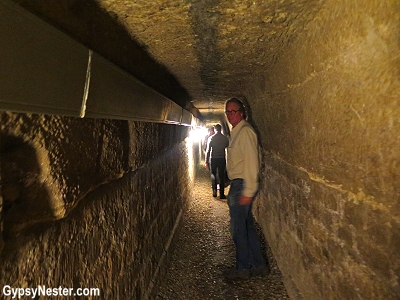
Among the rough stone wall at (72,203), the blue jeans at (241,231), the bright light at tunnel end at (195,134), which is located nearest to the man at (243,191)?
the blue jeans at (241,231)

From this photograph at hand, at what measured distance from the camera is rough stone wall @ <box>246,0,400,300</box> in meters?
0.82

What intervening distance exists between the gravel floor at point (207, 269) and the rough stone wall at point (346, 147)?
65 cm

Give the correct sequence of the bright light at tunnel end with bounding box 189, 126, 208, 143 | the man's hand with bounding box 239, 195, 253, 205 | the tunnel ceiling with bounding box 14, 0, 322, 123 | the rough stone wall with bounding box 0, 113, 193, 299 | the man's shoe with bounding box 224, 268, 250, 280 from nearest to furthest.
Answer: the rough stone wall with bounding box 0, 113, 193, 299 < the tunnel ceiling with bounding box 14, 0, 322, 123 < the man's hand with bounding box 239, 195, 253, 205 < the man's shoe with bounding box 224, 268, 250, 280 < the bright light at tunnel end with bounding box 189, 126, 208, 143

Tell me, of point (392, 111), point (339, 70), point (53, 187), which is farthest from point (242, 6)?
point (53, 187)

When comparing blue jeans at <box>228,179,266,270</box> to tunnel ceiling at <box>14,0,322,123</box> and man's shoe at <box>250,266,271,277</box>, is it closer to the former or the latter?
man's shoe at <box>250,266,271,277</box>

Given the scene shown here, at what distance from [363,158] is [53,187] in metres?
1.13

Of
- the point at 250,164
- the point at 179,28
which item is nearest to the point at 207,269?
the point at 250,164

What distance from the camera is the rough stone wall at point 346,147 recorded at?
32.4 inches

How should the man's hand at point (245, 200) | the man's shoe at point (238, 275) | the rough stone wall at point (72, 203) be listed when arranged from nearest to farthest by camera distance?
1. the rough stone wall at point (72, 203)
2. the man's hand at point (245, 200)
3. the man's shoe at point (238, 275)

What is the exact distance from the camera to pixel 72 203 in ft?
2.85

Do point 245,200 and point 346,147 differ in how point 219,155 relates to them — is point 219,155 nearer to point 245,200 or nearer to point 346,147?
point 245,200

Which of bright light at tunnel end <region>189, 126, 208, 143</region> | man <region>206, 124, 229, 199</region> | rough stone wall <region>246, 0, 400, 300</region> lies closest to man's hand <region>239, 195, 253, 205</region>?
rough stone wall <region>246, 0, 400, 300</region>

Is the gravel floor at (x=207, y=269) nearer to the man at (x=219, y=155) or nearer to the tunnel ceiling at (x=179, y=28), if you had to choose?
the man at (x=219, y=155)

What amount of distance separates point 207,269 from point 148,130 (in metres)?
1.86
